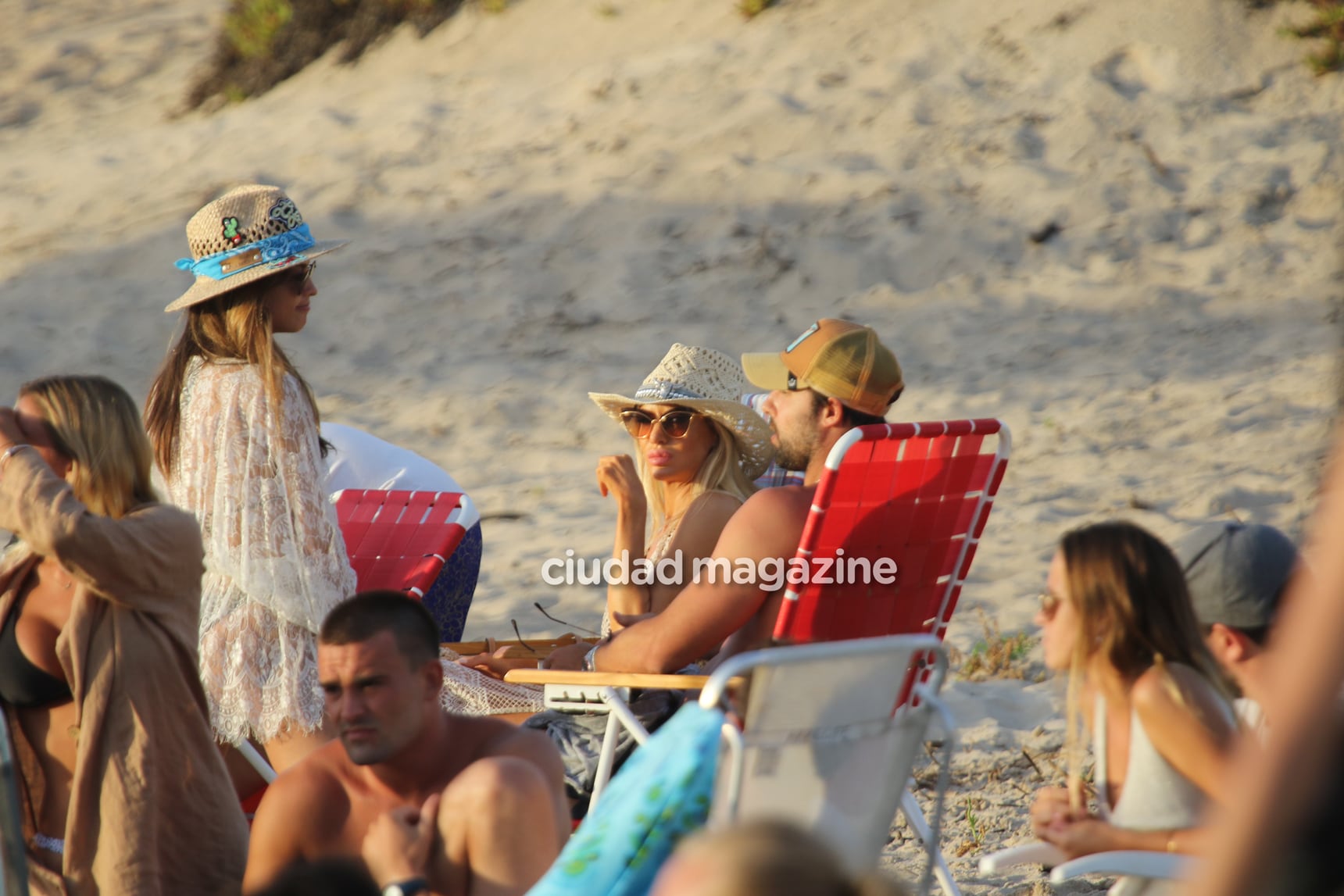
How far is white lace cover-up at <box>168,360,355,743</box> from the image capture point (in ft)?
10.9

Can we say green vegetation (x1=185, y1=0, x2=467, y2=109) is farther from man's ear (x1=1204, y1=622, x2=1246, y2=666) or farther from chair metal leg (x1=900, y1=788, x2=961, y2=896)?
man's ear (x1=1204, y1=622, x2=1246, y2=666)

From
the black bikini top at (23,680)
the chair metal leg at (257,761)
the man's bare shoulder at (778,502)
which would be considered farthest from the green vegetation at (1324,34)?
the black bikini top at (23,680)

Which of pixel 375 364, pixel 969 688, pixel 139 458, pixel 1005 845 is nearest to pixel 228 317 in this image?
pixel 139 458

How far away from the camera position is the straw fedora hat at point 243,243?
3.49m

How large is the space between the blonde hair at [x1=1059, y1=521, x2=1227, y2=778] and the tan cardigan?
1.65 metres

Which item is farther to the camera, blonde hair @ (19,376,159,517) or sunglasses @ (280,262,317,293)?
sunglasses @ (280,262,317,293)

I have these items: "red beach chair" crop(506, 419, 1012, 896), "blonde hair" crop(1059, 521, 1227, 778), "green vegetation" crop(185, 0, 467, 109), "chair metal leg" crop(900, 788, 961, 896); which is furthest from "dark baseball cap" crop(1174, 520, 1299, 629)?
"green vegetation" crop(185, 0, 467, 109)

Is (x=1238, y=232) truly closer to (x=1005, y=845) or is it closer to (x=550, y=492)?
(x=550, y=492)

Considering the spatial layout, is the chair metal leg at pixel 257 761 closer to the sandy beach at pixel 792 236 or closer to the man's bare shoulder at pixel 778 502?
the man's bare shoulder at pixel 778 502

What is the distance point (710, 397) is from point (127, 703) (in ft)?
6.12

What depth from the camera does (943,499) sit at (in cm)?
359

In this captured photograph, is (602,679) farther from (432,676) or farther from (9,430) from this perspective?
(9,430)

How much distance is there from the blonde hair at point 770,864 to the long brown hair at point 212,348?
237 centimetres

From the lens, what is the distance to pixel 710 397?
414 cm
